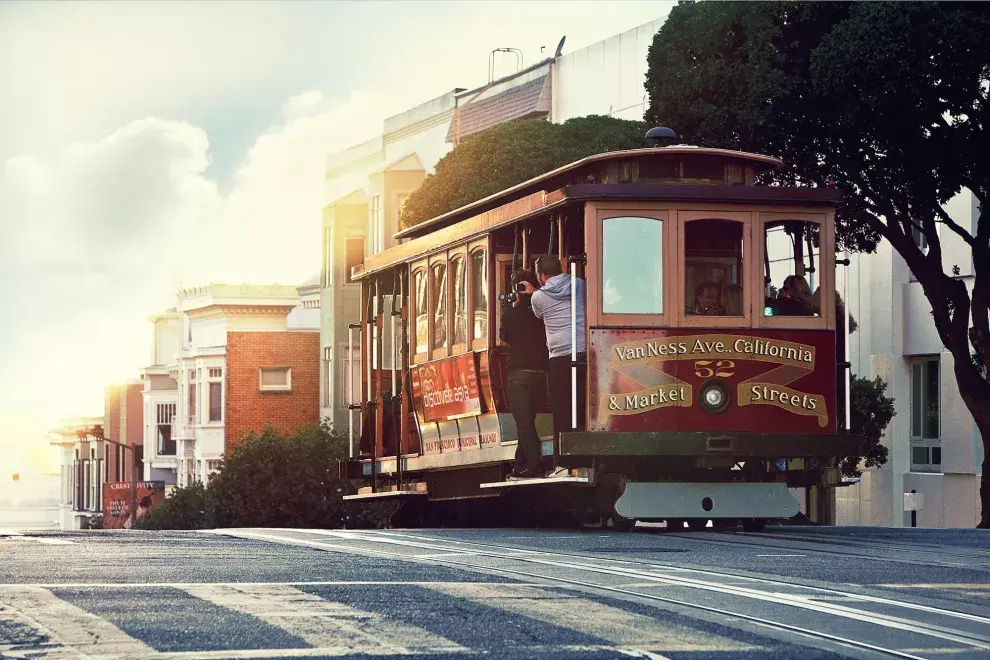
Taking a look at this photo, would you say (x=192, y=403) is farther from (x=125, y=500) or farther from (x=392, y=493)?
(x=392, y=493)

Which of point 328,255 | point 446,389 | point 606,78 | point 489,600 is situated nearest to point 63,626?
point 489,600

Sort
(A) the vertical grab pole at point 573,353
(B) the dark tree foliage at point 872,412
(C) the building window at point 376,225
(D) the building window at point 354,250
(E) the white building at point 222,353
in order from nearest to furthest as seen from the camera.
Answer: (A) the vertical grab pole at point 573,353 < (B) the dark tree foliage at point 872,412 < (C) the building window at point 376,225 < (D) the building window at point 354,250 < (E) the white building at point 222,353

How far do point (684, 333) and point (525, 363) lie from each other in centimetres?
153

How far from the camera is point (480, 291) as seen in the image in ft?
59.7

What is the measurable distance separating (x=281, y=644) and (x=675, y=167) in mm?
10341

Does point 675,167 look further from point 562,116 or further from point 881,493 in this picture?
point 562,116

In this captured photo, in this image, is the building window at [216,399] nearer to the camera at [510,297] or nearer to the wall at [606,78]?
the wall at [606,78]

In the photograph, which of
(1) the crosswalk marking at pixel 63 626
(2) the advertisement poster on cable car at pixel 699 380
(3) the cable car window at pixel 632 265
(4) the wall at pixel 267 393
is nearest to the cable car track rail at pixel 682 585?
(2) the advertisement poster on cable car at pixel 699 380

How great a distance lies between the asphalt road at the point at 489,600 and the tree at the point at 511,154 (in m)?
20.4

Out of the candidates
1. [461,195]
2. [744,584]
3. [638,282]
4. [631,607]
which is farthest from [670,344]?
[461,195]

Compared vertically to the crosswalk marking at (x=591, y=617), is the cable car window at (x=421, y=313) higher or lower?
higher

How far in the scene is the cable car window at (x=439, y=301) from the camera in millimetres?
19297

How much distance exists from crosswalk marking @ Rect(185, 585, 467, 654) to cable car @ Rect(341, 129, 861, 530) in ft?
23.1

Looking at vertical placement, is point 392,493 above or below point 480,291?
below
